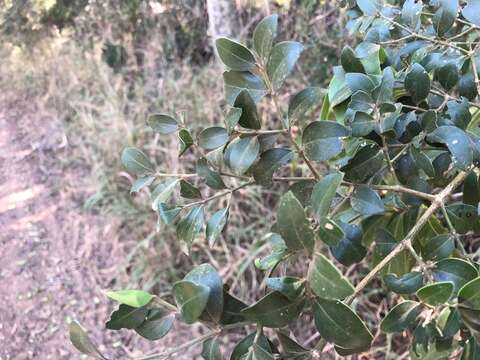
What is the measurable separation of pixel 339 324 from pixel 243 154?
202 mm

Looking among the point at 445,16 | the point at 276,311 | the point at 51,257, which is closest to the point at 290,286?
the point at 276,311

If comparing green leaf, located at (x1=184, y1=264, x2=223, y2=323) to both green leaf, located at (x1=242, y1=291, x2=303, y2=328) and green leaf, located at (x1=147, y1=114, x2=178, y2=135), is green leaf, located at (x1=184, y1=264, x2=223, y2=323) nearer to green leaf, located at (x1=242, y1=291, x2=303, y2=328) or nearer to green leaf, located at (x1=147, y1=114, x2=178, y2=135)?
green leaf, located at (x1=242, y1=291, x2=303, y2=328)

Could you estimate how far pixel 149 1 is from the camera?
2.96m

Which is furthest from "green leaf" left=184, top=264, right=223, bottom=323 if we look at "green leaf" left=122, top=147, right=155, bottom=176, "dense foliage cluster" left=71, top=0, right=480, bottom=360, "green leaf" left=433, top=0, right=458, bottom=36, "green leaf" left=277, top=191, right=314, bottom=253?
"green leaf" left=433, top=0, right=458, bottom=36

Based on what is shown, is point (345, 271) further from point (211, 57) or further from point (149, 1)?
point (149, 1)

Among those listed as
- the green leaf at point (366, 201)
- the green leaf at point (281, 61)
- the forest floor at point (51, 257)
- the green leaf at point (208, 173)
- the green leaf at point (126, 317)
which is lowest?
the forest floor at point (51, 257)

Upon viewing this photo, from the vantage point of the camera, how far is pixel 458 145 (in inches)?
20.7

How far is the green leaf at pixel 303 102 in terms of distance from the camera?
0.56 metres

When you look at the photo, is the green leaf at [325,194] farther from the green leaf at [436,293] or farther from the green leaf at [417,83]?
the green leaf at [417,83]

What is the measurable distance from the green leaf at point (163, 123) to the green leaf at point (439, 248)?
303 mm

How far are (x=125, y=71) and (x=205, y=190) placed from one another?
4.03ft

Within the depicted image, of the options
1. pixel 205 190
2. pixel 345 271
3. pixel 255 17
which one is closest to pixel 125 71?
pixel 255 17

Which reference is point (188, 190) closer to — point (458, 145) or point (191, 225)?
point (191, 225)

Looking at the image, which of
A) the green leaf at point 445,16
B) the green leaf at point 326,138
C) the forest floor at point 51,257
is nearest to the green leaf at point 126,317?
the green leaf at point 326,138
